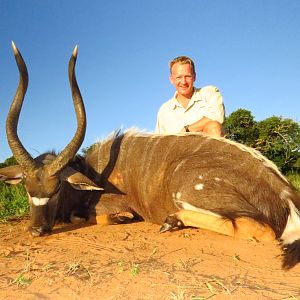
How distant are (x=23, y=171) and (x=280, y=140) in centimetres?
1340

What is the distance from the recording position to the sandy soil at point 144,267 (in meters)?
1.94

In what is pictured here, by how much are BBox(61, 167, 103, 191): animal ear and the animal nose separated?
0.46m

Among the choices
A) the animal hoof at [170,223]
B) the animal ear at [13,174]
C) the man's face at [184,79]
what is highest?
the man's face at [184,79]

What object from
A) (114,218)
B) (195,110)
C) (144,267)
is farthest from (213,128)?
(144,267)

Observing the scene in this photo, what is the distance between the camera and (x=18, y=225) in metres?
4.13

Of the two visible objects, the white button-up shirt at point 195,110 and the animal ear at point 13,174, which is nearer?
the animal ear at point 13,174

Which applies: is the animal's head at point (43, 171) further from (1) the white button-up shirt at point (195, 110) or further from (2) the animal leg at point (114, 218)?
(1) the white button-up shirt at point (195, 110)

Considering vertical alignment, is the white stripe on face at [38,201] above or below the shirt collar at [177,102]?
below

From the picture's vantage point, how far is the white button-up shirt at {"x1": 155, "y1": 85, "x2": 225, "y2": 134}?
489 centimetres

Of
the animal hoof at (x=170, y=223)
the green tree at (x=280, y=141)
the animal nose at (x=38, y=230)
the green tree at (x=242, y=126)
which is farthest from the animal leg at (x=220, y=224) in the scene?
the green tree at (x=242, y=126)

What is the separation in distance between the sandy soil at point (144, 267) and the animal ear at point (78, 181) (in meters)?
0.53

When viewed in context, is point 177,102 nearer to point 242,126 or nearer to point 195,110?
point 195,110

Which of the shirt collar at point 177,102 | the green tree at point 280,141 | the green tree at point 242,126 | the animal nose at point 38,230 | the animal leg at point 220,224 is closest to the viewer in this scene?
the animal leg at point 220,224

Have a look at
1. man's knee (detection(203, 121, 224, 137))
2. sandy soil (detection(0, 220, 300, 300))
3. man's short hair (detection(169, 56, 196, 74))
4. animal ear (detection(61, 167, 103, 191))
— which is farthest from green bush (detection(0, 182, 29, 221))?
man's short hair (detection(169, 56, 196, 74))
